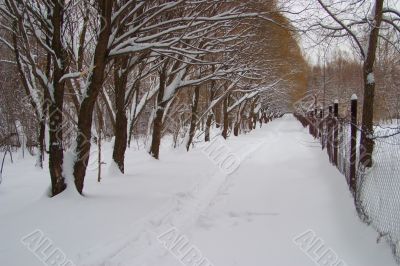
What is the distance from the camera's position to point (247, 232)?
6.14 m

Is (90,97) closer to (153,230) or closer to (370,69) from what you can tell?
(153,230)

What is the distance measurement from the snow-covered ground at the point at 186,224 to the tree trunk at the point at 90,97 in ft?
1.74

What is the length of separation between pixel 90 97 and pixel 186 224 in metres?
2.48

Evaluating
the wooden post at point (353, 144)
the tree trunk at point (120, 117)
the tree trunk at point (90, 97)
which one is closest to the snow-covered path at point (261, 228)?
the wooden post at point (353, 144)

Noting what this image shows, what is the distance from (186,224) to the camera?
645 cm

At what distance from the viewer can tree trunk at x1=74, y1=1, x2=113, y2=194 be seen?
6.55 metres

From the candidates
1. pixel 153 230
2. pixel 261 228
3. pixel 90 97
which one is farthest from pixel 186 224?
pixel 90 97

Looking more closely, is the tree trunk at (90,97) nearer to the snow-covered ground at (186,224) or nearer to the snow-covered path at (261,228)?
the snow-covered ground at (186,224)

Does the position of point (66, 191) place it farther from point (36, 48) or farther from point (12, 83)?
point (12, 83)

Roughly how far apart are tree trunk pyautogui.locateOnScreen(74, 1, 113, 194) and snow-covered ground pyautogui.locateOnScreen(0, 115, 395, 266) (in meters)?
0.53

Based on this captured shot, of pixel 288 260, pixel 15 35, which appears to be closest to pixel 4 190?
pixel 15 35

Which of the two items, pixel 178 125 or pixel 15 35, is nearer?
pixel 15 35

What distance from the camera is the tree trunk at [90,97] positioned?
655cm

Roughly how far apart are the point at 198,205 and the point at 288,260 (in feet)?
9.34
